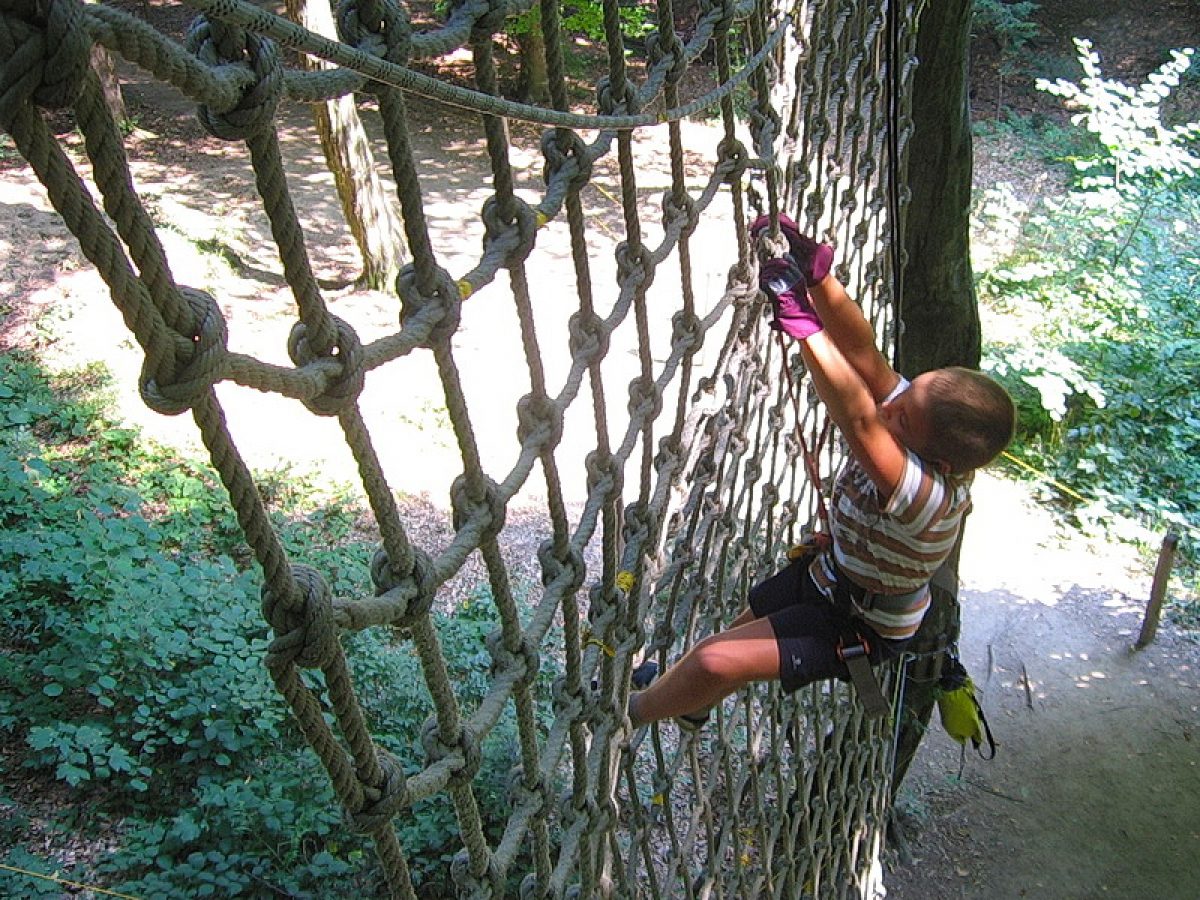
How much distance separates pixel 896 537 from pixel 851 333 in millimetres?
340

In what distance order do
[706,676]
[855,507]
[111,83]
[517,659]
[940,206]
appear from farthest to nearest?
[111,83] → [940,206] → [855,507] → [706,676] → [517,659]

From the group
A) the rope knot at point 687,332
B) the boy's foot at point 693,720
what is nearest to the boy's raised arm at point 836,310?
the rope knot at point 687,332

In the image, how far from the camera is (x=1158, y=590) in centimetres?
428

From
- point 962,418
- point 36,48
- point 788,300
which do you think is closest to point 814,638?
point 962,418

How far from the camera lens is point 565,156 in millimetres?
1009

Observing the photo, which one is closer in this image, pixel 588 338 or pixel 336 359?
pixel 336 359

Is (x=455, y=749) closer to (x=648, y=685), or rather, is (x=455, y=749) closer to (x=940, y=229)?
(x=648, y=685)

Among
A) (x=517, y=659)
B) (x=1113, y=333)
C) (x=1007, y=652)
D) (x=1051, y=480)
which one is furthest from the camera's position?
(x=1113, y=333)

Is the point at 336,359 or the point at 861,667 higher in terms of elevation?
the point at 336,359

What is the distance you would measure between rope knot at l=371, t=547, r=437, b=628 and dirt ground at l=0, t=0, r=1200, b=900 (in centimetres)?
321

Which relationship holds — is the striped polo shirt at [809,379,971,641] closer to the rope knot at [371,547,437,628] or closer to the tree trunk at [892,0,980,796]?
the tree trunk at [892,0,980,796]

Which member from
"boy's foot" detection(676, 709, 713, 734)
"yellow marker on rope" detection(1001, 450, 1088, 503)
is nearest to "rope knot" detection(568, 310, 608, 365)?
"boy's foot" detection(676, 709, 713, 734)

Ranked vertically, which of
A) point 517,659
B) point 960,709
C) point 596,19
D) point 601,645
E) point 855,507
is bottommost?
point 960,709

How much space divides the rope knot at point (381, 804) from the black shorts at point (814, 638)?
1.08m
